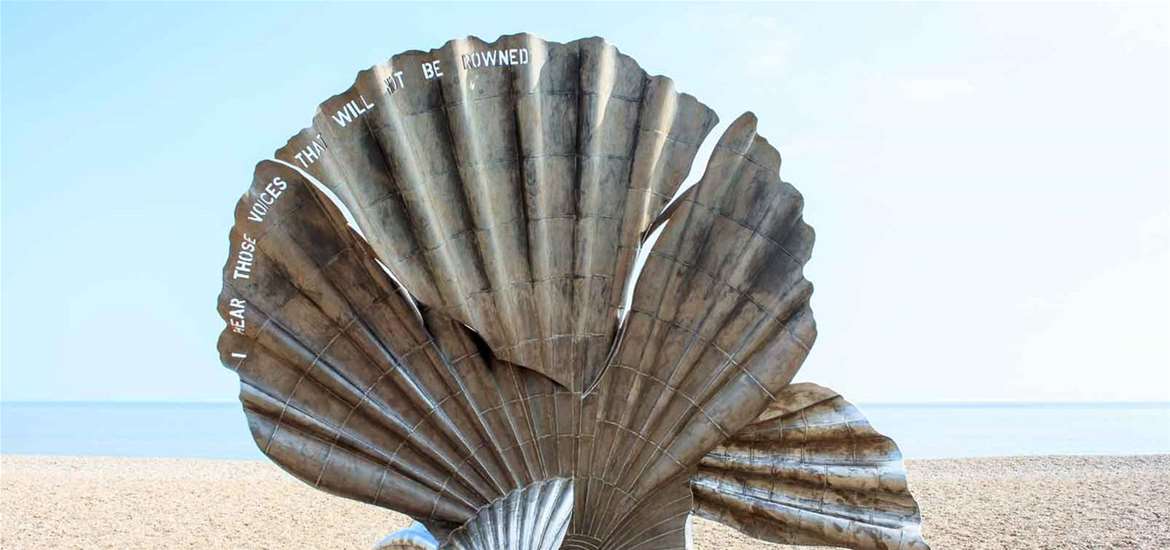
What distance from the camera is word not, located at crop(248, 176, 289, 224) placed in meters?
5.57

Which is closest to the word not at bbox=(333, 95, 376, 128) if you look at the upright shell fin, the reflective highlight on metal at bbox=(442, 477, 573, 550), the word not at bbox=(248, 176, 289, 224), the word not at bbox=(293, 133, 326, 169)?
the word not at bbox=(293, 133, 326, 169)

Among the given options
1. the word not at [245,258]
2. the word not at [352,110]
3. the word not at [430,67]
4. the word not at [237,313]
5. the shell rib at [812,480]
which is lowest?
the shell rib at [812,480]

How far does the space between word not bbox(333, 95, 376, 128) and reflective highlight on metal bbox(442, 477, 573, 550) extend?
216cm

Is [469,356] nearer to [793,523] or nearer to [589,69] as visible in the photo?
[589,69]

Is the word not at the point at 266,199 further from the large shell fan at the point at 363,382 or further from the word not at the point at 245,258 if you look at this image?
the word not at the point at 245,258

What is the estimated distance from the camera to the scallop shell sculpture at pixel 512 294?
5.62 metres

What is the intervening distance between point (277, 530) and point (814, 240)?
7338 mm

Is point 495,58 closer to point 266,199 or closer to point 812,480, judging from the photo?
point 266,199

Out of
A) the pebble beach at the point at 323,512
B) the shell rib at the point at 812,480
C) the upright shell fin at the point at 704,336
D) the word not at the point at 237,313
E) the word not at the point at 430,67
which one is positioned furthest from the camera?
the pebble beach at the point at 323,512

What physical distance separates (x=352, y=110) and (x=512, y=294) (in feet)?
4.22

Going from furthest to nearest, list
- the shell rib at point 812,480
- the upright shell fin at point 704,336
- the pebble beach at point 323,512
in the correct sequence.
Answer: the pebble beach at point 323,512 → the shell rib at point 812,480 → the upright shell fin at point 704,336

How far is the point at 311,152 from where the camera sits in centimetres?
560

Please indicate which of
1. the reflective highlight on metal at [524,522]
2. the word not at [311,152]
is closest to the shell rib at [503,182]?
the word not at [311,152]

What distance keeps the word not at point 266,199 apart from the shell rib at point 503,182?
0.15 m
